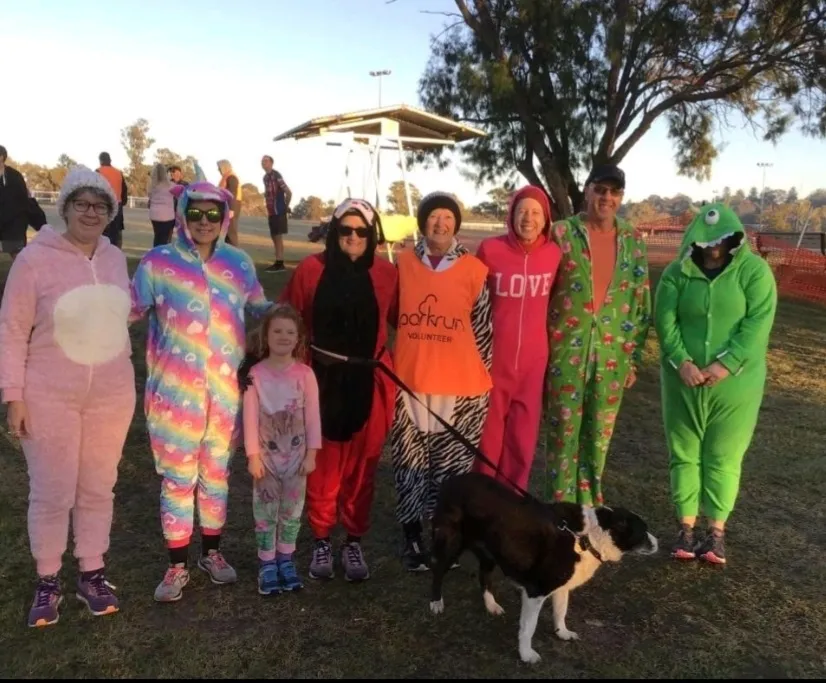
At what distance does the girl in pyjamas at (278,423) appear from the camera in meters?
3.33

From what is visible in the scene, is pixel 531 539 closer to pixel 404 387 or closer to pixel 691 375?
pixel 404 387

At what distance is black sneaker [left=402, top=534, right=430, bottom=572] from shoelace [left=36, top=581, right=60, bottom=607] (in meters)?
1.70

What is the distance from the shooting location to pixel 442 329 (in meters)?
3.59

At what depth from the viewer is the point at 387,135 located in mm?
13828

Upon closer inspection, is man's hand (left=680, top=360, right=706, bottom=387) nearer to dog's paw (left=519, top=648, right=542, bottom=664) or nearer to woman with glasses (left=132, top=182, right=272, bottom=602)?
dog's paw (left=519, top=648, right=542, bottom=664)

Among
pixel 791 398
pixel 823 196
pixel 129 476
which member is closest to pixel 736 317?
pixel 129 476

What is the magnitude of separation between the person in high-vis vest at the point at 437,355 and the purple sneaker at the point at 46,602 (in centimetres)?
169

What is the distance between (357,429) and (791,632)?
7.36ft

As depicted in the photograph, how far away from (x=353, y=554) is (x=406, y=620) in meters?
0.54

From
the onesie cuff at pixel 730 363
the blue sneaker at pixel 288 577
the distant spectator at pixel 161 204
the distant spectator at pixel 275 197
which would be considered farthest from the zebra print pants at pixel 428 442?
the distant spectator at pixel 275 197

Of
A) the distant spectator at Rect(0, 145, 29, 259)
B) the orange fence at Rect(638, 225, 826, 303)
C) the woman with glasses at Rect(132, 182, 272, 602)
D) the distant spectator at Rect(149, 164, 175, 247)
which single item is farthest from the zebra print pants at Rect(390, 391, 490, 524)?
the orange fence at Rect(638, 225, 826, 303)

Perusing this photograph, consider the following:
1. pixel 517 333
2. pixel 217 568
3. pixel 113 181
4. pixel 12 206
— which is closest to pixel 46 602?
pixel 217 568

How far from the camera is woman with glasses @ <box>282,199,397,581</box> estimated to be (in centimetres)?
349

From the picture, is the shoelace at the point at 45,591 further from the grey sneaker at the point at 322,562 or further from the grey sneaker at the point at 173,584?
the grey sneaker at the point at 322,562
